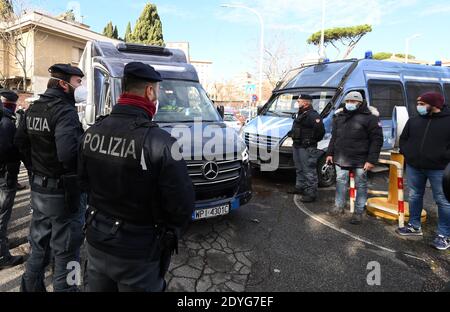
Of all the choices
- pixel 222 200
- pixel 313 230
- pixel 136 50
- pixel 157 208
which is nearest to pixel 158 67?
pixel 136 50

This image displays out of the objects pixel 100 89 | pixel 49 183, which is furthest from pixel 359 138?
pixel 100 89

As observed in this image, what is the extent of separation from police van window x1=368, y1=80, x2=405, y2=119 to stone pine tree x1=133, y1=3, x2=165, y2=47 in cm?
2726

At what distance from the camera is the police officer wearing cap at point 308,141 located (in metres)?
5.65

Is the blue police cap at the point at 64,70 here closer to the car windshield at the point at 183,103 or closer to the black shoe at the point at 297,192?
the car windshield at the point at 183,103

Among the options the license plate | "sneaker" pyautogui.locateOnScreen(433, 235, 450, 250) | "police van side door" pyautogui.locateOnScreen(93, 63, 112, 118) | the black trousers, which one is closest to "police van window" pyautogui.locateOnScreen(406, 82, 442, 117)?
"sneaker" pyautogui.locateOnScreen(433, 235, 450, 250)

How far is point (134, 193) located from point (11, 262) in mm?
2545

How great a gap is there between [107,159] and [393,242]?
391 cm

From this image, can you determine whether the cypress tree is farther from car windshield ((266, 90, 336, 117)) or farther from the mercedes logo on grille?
the mercedes logo on grille

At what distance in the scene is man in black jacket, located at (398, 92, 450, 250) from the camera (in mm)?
3941

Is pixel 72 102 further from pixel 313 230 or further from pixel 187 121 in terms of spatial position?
pixel 313 230

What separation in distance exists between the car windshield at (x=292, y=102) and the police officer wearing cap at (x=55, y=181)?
17.1 ft

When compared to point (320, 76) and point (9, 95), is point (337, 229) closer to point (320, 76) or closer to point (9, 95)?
point (320, 76)

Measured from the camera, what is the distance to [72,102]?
277 cm

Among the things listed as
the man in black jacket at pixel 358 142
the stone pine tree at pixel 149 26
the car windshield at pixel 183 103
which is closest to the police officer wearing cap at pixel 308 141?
the man in black jacket at pixel 358 142
